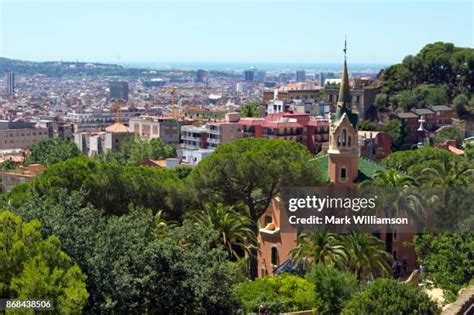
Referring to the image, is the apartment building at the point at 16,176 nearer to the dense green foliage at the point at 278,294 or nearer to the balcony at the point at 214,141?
the balcony at the point at 214,141

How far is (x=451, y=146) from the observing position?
5544 cm

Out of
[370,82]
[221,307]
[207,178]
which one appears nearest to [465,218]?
[207,178]

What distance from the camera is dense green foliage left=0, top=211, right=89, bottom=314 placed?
14.2 m

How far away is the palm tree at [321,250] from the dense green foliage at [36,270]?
9.86 meters

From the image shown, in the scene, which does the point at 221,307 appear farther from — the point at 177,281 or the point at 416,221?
the point at 416,221

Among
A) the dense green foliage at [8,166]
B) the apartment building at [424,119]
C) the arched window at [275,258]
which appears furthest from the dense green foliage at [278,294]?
the apartment building at [424,119]

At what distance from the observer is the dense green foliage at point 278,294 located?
19938 mm

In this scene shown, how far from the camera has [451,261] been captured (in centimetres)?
2262

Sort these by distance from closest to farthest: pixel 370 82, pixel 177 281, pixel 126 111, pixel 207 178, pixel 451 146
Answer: pixel 177 281
pixel 207 178
pixel 451 146
pixel 370 82
pixel 126 111

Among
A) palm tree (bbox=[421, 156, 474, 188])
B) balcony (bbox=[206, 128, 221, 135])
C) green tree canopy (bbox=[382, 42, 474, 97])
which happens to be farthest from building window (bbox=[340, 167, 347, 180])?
green tree canopy (bbox=[382, 42, 474, 97])

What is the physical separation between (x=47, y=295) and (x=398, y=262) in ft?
54.2

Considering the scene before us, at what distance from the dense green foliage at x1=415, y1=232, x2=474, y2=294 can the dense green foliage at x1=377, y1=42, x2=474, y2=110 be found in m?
51.3

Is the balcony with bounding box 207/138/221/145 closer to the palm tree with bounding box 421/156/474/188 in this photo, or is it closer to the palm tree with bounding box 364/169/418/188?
the palm tree with bounding box 421/156/474/188

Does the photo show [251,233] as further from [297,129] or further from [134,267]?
[297,129]
